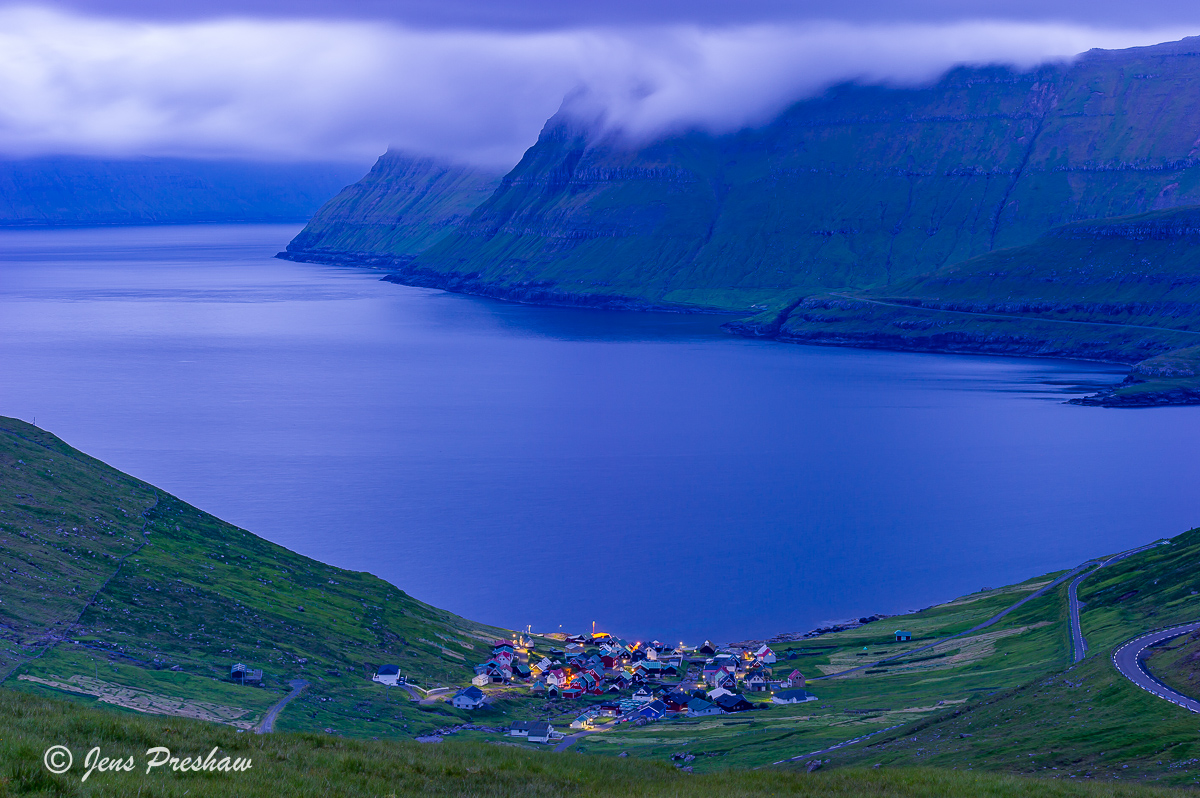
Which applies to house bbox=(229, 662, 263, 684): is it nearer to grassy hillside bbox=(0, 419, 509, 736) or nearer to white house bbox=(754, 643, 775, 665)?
grassy hillside bbox=(0, 419, 509, 736)

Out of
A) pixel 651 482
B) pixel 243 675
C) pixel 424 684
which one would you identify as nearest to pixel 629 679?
pixel 424 684

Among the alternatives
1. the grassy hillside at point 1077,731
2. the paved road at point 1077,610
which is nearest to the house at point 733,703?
the grassy hillside at point 1077,731

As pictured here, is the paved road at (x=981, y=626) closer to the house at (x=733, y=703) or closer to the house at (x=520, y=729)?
the house at (x=733, y=703)

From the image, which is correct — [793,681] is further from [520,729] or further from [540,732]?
[520,729]

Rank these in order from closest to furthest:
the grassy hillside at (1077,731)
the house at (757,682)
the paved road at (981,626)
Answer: the grassy hillside at (1077,731)
the house at (757,682)
the paved road at (981,626)

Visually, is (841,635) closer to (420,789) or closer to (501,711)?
(501,711)

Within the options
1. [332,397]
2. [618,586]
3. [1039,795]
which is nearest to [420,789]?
[1039,795]

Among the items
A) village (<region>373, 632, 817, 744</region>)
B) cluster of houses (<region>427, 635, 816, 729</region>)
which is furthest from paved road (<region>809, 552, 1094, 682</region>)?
cluster of houses (<region>427, 635, 816, 729</region>)
